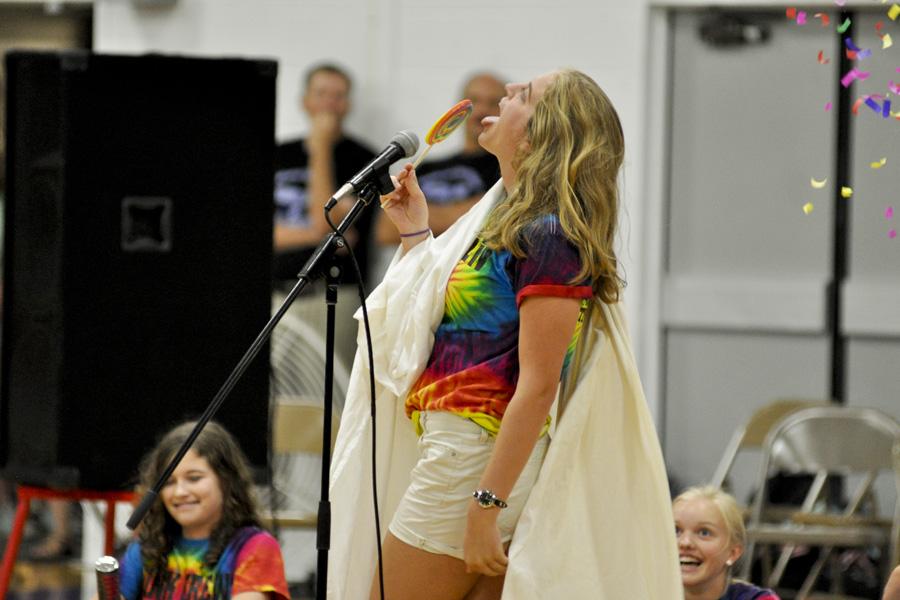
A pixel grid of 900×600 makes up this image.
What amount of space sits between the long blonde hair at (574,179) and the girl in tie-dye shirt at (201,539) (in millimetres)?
1087

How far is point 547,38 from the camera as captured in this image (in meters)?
6.23

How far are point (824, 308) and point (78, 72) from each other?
10.9 ft

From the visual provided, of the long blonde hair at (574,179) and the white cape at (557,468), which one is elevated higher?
the long blonde hair at (574,179)

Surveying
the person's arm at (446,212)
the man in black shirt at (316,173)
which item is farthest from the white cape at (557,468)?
the man in black shirt at (316,173)

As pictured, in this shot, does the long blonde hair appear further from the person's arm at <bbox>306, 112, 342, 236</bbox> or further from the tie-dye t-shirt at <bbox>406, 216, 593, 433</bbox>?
the person's arm at <bbox>306, 112, 342, 236</bbox>

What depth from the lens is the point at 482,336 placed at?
274 centimetres

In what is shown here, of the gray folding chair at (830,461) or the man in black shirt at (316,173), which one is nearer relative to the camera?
the gray folding chair at (830,461)

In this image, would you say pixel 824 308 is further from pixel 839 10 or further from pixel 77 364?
pixel 77 364

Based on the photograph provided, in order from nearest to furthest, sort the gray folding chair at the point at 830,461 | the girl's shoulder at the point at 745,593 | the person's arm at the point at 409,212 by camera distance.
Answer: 1. the person's arm at the point at 409,212
2. the girl's shoulder at the point at 745,593
3. the gray folding chair at the point at 830,461

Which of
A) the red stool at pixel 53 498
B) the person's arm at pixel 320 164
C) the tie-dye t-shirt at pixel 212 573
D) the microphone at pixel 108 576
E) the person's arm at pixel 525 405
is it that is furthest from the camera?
the person's arm at pixel 320 164

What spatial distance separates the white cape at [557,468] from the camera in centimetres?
268

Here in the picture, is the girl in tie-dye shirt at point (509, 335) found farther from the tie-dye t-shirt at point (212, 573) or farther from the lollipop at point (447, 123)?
the tie-dye t-shirt at point (212, 573)

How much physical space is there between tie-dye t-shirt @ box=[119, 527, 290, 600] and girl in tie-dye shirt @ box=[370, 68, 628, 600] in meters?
0.69

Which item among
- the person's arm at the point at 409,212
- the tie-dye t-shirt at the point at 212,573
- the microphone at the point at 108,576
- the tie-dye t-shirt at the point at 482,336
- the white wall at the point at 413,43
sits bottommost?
the tie-dye t-shirt at the point at 212,573
